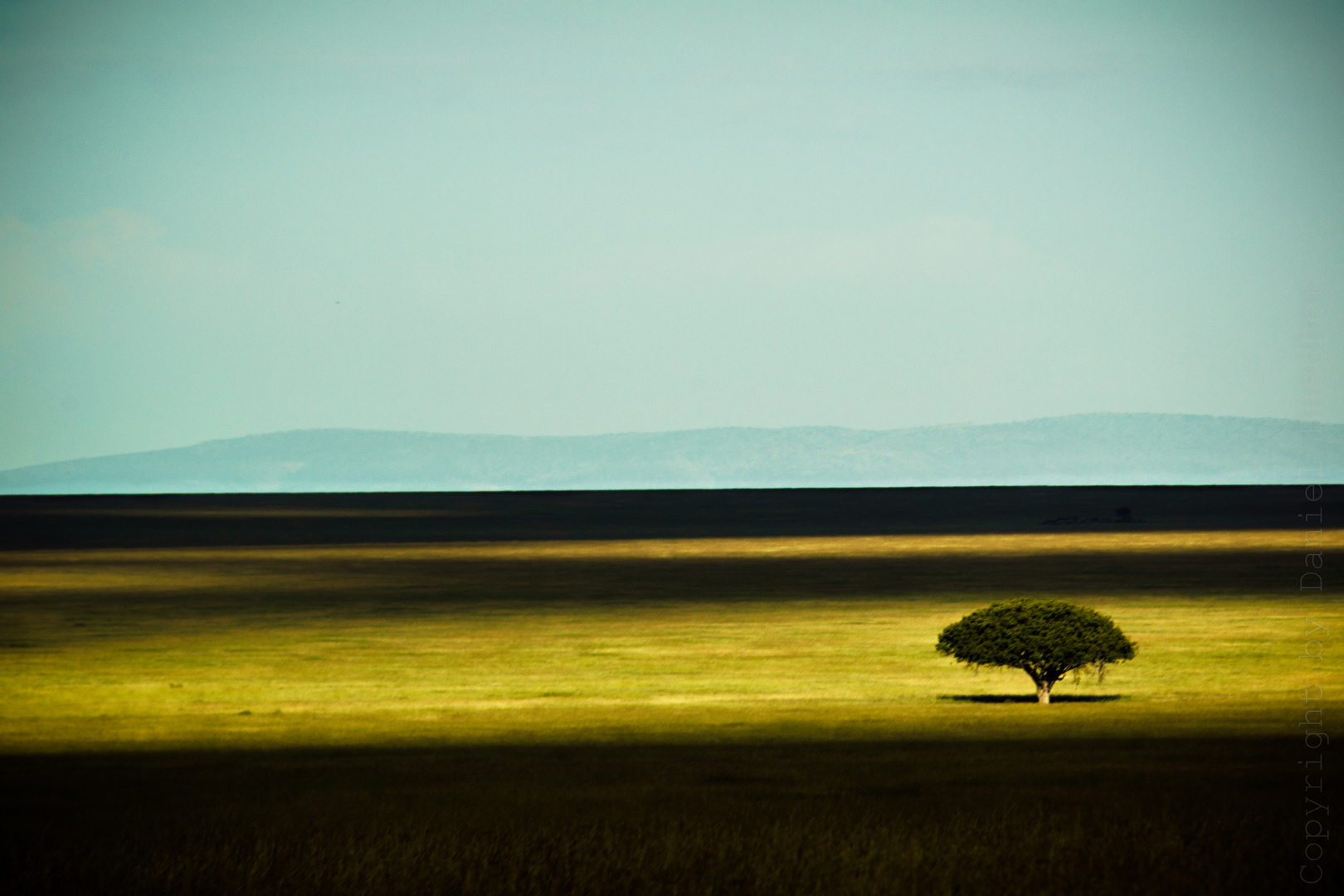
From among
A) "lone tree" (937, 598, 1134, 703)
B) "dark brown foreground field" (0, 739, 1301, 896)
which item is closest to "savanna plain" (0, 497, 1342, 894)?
"dark brown foreground field" (0, 739, 1301, 896)

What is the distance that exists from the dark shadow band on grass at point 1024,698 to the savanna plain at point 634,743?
0.18 meters

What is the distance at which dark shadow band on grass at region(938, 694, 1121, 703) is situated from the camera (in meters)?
32.9

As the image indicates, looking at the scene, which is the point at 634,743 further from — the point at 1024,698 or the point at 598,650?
the point at 598,650

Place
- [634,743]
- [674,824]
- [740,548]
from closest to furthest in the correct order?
[674,824]
[634,743]
[740,548]

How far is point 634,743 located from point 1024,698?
43.2 ft

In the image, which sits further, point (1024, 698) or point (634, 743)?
point (1024, 698)

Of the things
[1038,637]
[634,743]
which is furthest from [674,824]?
[1038,637]

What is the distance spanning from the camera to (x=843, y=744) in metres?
24.8

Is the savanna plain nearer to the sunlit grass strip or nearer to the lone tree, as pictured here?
the lone tree

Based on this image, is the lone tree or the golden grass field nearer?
the golden grass field

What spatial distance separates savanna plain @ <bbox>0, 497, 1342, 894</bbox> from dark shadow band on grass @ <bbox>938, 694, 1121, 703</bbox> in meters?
0.18

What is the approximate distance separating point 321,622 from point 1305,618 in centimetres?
3788

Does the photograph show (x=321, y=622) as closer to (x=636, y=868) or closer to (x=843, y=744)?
(x=843, y=744)

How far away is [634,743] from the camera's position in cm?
2553
